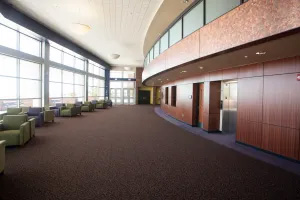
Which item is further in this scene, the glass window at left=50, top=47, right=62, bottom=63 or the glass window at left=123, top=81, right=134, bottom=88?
the glass window at left=123, top=81, right=134, bottom=88

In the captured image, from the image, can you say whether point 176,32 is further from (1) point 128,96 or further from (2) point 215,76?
(1) point 128,96

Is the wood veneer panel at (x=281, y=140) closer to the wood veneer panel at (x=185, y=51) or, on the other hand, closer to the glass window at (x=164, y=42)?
the wood veneer panel at (x=185, y=51)

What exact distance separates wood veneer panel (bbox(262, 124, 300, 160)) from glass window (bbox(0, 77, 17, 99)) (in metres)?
10.9

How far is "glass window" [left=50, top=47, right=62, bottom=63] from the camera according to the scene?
39.1 feet

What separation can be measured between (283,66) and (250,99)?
134 cm

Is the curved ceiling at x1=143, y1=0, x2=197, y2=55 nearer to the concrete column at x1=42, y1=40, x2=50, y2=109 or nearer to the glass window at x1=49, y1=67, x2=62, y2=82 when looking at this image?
the concrete column at x1=42, y1=40, x2=50, y2=109

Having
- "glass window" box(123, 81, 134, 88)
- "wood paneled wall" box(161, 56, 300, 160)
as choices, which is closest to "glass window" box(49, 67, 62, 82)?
"wood paneled wall" box(161, 56, 300, 160)

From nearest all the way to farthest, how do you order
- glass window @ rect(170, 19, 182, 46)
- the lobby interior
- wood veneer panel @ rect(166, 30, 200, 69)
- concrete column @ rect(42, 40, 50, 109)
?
1. the lobby interior
2. wood veneer panel @ rect(166, 30, 200, 69)
3. glass window @ rect(170, 19, 182, 46)
4. concrete column @ rect(42, 40, 50, 109)

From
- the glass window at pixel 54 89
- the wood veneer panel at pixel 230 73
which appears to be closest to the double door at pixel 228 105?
the wood veneer panel at pixel 230 73

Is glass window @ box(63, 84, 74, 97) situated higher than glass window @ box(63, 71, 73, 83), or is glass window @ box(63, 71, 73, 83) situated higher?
glass window @ box(63, 71, 73, 83)

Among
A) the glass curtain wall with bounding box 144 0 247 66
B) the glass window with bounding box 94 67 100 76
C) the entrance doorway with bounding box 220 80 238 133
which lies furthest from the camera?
the glass window with bounding box 94 67 100 76

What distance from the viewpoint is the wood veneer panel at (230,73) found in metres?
6.22

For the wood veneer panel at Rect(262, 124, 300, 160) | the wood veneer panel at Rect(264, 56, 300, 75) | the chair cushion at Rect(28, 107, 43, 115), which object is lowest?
the wood veneer panel at Rect(262, 124, 300, 160)

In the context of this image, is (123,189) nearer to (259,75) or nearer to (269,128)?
(269,128)
